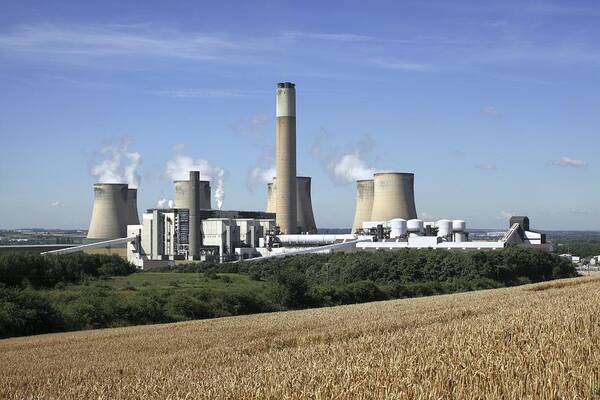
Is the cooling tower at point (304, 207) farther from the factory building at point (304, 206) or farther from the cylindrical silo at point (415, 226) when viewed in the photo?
the cylindrical silo at point (415, 226)

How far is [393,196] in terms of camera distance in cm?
6769

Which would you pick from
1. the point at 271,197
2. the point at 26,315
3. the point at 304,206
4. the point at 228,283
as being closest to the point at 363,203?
the point at 304,206

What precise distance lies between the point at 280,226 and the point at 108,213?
15.8 meters

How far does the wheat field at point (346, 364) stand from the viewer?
21.7 feet

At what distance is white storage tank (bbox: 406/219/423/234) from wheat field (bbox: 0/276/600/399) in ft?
164

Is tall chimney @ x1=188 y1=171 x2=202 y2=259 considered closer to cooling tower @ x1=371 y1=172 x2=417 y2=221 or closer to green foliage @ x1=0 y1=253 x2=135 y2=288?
green foliage @ x1=0 y1=253 x2=135 y2=288

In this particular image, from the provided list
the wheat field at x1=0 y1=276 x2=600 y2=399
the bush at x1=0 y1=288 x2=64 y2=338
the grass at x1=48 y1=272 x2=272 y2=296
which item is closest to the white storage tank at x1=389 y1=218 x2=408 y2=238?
the grass at x1=48 y1=272 x2=272 y2=296

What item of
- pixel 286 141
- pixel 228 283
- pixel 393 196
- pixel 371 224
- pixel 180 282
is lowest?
pixel 228 283

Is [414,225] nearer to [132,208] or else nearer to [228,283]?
[228,283]

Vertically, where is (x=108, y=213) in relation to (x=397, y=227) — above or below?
above

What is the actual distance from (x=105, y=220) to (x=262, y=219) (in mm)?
14187

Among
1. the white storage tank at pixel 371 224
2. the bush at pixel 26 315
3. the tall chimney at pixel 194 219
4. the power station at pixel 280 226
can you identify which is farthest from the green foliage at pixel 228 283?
the white storage tank at pixel 371 224

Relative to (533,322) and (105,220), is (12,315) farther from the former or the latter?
(105,220)

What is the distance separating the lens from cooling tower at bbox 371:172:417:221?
66562mm
